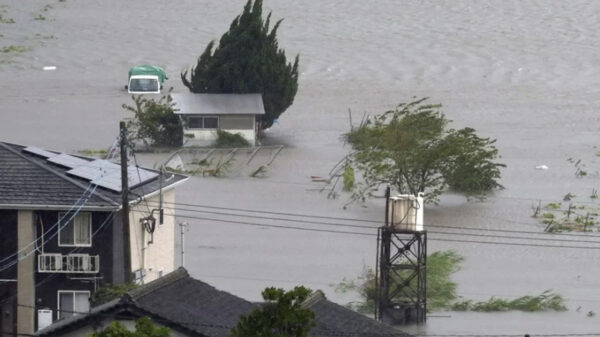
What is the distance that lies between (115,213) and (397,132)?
14.0 metres

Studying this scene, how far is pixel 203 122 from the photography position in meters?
38.7

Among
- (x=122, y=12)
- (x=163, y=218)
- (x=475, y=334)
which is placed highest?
(x=122, y=12)

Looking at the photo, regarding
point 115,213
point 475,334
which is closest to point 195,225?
point 475,334

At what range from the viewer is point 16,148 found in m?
21.7

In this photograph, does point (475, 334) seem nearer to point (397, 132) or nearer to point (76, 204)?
point (76, 204)

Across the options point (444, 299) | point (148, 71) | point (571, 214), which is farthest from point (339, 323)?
point (148, 71)

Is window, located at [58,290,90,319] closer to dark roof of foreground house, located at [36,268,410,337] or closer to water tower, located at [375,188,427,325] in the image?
dark roof of foreground house, located at [36,268,410,337]

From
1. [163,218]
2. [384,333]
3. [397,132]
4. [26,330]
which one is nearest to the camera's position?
[384,333]

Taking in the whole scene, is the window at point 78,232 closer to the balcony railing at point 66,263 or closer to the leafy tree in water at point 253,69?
the balcony railing at point 66,263

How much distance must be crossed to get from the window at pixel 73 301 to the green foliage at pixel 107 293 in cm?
42

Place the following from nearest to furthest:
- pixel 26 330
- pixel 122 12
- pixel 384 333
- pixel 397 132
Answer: pixel 384 333
pixel 26 330
pixel 397 132
pixel 122 12

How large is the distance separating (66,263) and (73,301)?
48 centimetres

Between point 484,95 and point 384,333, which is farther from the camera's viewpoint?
point 484,95

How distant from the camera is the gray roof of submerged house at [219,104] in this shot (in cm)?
3853
